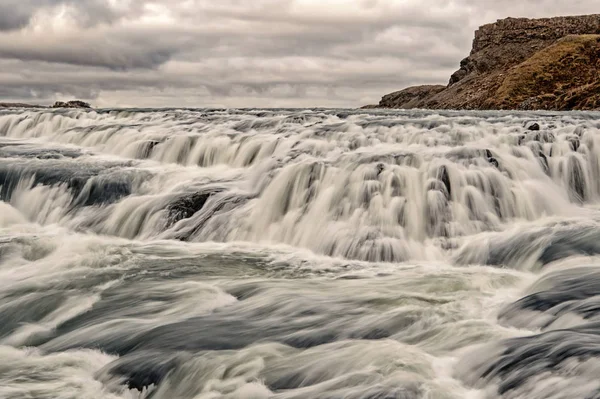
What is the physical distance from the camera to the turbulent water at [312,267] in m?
5.32

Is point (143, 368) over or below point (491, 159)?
below

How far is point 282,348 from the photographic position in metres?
6.09

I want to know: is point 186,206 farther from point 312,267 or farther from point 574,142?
point 574,142

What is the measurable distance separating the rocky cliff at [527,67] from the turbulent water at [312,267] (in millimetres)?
43419

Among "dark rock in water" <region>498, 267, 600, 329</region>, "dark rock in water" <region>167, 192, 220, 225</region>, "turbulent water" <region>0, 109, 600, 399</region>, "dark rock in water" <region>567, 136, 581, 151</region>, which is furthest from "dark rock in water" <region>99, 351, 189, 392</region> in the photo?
"dark rock in water" <region>567, 136, 581, 151</region>

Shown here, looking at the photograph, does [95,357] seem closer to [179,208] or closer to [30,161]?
[179,208]

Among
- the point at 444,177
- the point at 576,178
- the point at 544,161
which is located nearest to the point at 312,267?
the point at 444,177

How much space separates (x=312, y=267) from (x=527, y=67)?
9659 cm

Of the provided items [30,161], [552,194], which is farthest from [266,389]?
[30,161]

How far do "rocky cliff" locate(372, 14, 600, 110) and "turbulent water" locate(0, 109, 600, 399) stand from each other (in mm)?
43419

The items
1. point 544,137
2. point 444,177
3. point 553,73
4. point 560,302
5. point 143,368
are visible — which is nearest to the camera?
point 143,368

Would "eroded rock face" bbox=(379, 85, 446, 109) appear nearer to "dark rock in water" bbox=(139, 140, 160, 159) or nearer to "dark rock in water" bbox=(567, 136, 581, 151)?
"dark rock in water" bbox=(139, 140, 160, 159)

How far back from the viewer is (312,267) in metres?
9.30

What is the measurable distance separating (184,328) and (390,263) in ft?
12.9
